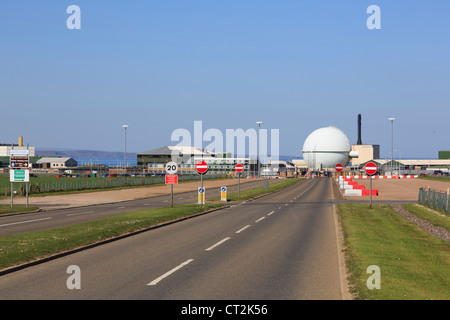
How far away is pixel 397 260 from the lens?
44.7 ft

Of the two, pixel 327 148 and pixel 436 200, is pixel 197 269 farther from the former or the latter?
pixel 327 148

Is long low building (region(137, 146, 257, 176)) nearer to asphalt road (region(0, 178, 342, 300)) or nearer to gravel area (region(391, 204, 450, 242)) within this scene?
gravel area (region(391, 204, 450, 242))

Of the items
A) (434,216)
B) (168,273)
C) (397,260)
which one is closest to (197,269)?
(168,273)

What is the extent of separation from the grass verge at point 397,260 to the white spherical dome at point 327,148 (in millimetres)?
138347

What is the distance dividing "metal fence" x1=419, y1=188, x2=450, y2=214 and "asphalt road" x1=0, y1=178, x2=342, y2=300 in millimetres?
12433

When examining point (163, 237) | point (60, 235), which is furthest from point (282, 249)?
point (60, 235)

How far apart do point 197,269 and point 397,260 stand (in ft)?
18.0
